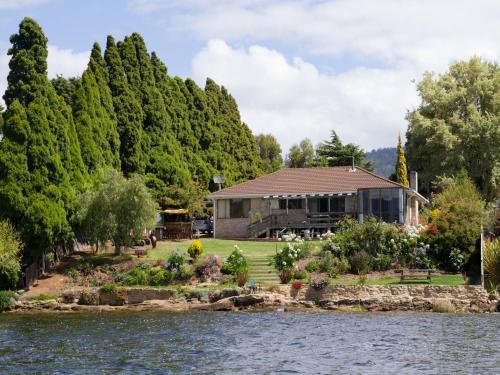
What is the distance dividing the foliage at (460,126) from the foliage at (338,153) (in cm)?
867

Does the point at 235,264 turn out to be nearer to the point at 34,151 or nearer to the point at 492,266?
the point at 34,151

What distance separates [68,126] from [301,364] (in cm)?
2804

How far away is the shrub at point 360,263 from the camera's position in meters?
43.1

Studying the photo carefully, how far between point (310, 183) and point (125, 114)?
537 inches

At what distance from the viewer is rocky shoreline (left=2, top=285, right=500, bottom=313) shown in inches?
1497

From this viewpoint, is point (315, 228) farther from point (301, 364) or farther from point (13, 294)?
point (301, 364)

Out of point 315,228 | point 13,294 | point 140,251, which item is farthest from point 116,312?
point 315,228

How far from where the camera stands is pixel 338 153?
84500 mm

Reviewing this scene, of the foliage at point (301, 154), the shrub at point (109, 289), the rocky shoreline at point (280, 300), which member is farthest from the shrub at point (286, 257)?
the foliage at point (301, 154)

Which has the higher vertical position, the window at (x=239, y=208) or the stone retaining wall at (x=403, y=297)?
the window at (x=239, y=208)

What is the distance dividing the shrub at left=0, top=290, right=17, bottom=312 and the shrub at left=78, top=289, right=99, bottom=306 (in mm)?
3171

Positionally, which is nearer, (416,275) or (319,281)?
(319,281)

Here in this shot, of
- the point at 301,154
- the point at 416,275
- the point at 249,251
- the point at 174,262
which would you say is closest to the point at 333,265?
the point at 416,275

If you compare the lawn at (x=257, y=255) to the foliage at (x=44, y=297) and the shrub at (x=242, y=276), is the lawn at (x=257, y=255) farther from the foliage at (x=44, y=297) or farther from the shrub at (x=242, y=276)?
the foliage at (x=44, y=297)
